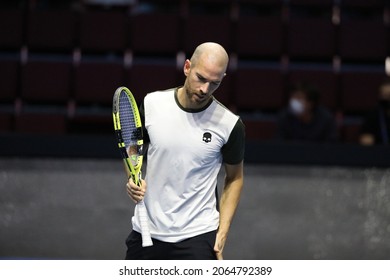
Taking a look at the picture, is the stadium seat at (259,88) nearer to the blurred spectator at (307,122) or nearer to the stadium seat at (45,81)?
the blurred spectator at (307,122)

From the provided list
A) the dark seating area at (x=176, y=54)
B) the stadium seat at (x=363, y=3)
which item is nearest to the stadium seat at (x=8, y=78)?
the dark seating area at (x=176, y=54)

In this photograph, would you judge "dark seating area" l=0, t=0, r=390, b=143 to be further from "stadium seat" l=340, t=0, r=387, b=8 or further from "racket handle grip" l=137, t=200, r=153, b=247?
"racket handle grip" l=137, t=200, r=153, b=247

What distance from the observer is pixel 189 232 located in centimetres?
246

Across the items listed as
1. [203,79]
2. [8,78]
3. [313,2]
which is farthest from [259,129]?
[203,79]

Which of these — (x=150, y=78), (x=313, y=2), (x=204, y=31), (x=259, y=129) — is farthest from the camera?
(x=313, y=2)

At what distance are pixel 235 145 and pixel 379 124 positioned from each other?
222cm

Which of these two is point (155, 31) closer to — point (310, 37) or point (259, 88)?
point (259, 88)

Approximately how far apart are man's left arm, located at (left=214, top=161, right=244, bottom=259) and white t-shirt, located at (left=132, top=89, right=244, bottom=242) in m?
0.04

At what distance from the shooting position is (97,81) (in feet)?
17.6

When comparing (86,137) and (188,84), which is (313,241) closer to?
(86,137)

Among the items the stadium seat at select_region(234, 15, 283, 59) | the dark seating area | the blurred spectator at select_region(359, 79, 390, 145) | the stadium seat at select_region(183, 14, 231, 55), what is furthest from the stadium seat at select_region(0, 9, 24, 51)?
the blurred spectator at select_region(359, 79, 390, 145)

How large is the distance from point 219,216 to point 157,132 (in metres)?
0.37

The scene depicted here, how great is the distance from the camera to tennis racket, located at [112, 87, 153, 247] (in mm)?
2408

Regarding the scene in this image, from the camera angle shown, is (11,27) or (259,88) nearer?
(259,88)
